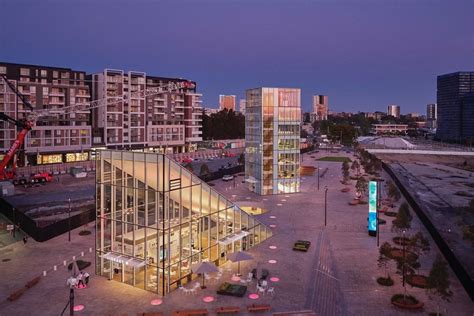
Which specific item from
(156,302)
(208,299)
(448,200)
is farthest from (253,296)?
(448,200)

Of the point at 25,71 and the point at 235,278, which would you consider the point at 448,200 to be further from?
the point at 25,71

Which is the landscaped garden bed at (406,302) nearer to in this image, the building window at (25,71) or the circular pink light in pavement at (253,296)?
the circular pink light in pavement at (253,296)

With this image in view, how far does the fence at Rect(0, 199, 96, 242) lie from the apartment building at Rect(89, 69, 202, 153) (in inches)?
2876

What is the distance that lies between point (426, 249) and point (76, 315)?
103 ft

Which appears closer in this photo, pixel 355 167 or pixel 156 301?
pixel 156 301

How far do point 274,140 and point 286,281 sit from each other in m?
45.6

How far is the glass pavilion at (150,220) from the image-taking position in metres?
33.9

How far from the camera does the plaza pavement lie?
3025 cm

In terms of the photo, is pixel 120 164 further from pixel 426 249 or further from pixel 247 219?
pixel 426 249

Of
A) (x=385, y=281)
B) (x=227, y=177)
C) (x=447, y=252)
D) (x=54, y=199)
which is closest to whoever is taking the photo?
(x=385, y=281)

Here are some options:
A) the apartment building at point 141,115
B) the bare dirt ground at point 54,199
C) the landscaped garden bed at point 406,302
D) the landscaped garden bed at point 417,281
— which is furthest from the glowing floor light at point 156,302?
the apartment building at point 141,115

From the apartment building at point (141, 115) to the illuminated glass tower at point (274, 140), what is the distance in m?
63.1

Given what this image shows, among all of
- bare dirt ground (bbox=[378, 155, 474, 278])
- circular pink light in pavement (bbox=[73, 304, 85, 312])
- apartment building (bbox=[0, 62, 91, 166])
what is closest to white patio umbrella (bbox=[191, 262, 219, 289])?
circular pink light in pavement (bbox=[73, 304, 85, 312])

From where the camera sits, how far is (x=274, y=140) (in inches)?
3091
